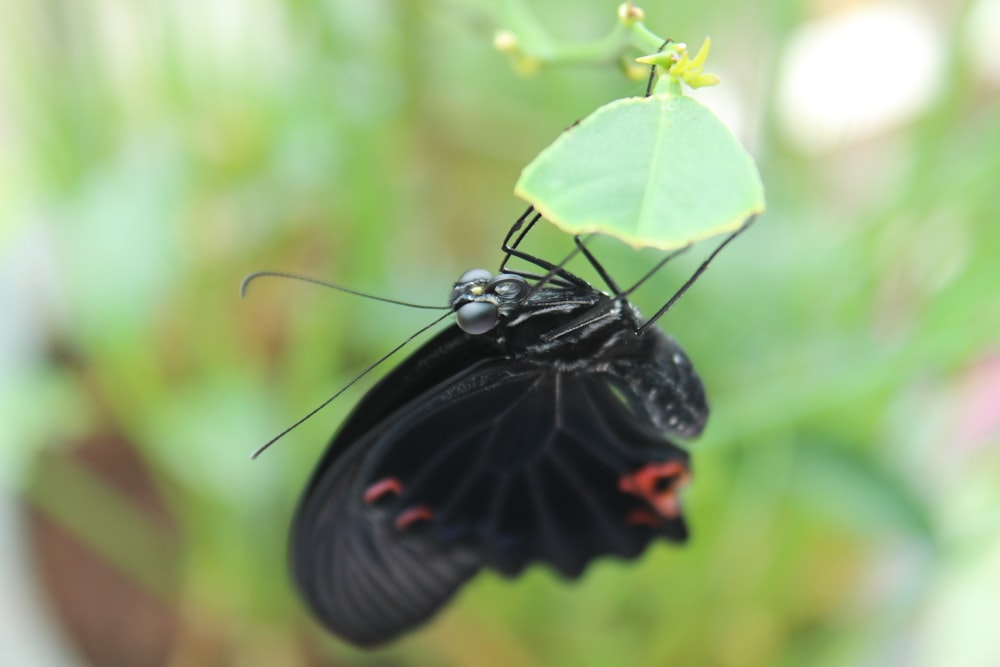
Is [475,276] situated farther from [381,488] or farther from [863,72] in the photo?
[863,72]

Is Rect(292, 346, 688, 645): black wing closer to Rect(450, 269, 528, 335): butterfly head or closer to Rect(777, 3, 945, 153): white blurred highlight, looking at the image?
Rect(450, 269, 528, 335): butterfly head

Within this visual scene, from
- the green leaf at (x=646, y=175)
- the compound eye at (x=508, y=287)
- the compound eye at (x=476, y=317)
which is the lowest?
the compound eye at (x=508, y=287)

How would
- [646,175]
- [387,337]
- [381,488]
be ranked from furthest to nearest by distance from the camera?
[387,337] < [381,488] < [646,175]

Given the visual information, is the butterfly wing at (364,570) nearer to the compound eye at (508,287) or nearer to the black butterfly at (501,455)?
the black butterfly at (501,455)

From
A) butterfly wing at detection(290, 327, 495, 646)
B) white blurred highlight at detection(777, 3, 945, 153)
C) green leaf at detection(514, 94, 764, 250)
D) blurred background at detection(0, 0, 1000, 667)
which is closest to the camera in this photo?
green leaf at detection(514, 94, 764, 250)

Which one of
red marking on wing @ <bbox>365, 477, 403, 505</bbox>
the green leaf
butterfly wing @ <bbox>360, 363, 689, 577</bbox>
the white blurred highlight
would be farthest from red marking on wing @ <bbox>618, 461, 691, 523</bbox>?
the white blurred highlight

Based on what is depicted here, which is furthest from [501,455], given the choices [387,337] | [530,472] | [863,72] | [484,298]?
[863,72]

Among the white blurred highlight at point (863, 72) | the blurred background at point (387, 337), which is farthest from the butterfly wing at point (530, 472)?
the white blurred highlight at point (863, 72)
